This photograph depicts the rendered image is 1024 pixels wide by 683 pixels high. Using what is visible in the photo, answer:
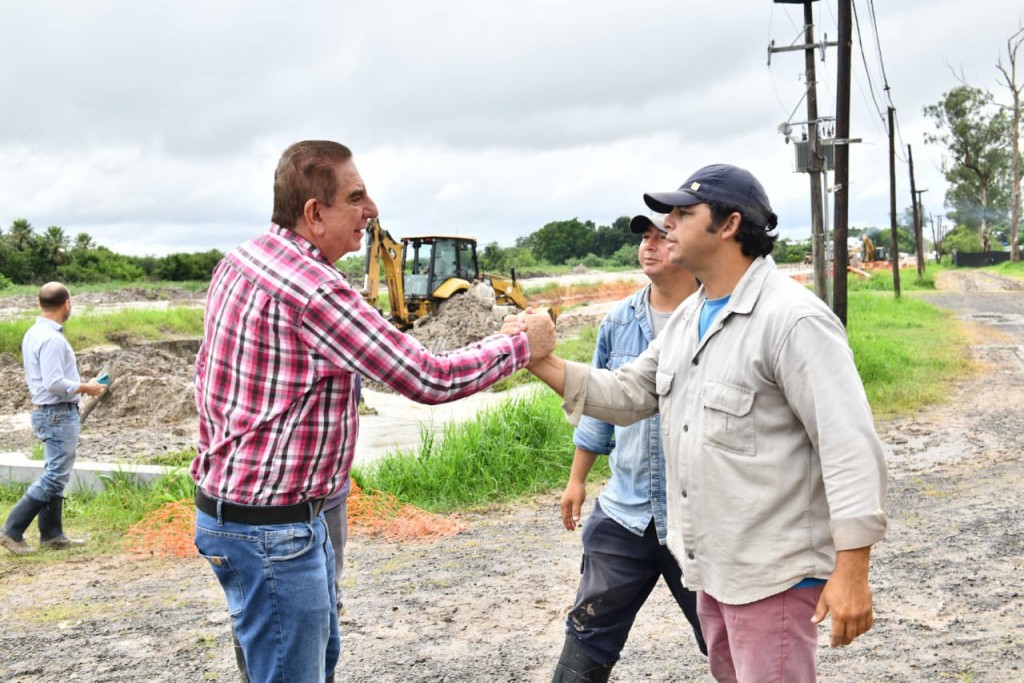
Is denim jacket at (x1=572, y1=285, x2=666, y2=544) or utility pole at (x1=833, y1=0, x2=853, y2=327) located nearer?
denim jacket at (x1=572, y1=285, x2=666, y2=544)

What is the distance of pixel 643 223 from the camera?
11.0 feet

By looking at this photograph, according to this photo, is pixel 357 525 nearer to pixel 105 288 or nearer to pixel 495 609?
pixel 495 609

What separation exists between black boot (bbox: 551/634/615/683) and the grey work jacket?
895 mm

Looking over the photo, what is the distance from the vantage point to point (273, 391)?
7.86 ft

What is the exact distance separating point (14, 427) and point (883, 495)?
13996 mm

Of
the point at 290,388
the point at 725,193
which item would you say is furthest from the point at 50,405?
the point at 725,193

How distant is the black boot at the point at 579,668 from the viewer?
3.25 m

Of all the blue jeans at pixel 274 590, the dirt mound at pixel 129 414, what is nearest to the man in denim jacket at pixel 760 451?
the blue jeans at pixel 274 590

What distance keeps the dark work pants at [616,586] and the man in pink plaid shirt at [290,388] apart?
0.97 meters

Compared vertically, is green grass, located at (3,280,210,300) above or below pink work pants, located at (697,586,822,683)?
above

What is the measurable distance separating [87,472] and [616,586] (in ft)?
21.5

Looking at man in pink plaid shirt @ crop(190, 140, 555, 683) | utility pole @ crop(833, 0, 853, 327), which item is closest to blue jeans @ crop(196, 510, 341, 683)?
man in pink plaid shirt @ crop(190, 140, 555, 683)

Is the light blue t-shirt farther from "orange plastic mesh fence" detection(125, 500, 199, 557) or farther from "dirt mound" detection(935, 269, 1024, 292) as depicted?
"dirt mound" detection(935, 269, 1024, 292)

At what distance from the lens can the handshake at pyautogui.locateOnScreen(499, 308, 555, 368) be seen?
274 cm
